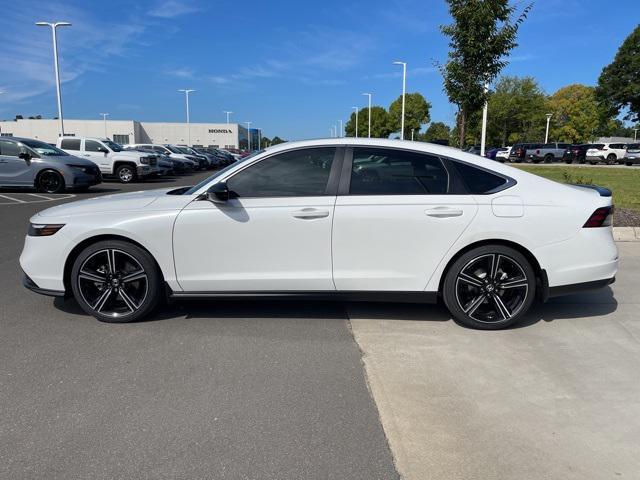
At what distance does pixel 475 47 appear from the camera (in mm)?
12172

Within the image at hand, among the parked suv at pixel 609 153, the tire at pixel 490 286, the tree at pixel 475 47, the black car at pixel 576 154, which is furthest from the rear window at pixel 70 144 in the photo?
the black car at pixel 576 154

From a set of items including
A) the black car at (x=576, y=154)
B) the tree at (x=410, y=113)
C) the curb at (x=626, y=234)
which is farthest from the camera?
the tree at (x=410, y=113)

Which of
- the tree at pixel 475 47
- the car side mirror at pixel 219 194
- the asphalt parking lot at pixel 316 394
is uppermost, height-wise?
the tree at pixel 475 47

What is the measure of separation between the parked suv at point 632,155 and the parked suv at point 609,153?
3.78 ft

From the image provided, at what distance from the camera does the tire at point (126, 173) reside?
2088cm

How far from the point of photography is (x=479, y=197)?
14.1 ft

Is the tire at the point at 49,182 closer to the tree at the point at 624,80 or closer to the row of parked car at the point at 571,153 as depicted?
the row of parked car at the point at 571,153

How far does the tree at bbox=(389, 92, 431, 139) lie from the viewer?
85750mm

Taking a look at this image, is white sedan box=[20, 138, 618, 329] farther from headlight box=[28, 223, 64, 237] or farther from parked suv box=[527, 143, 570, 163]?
parked suv box=[527, 143, 570, 163]

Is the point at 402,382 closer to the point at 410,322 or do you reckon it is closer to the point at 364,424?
the point at 364,424

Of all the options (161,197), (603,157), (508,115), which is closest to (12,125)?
(508,115)

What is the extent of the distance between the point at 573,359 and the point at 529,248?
94 cm

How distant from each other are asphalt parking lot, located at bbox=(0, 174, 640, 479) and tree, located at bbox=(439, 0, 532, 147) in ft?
29.4

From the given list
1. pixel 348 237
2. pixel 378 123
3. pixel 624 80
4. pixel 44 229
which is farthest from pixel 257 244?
pixel 378 123
